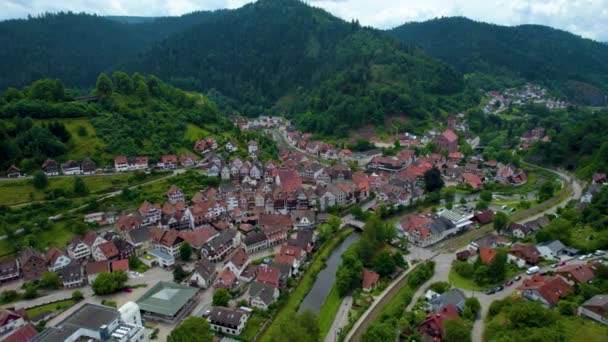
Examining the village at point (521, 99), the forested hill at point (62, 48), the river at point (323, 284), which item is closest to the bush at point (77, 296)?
the river at point (323, 284)

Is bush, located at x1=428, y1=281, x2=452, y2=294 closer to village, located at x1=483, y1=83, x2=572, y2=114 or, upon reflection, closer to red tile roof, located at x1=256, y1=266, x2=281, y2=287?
red tile roof, located at x1=256, y1=266, x2=281, y2=287

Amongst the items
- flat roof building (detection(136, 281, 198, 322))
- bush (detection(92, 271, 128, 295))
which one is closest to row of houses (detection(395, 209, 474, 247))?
flat roof building (detection(136, 281, 198, 322))

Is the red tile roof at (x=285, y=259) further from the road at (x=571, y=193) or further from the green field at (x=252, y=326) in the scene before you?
the road at (x=571, y=193)

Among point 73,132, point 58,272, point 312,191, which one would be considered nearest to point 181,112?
point 73,132

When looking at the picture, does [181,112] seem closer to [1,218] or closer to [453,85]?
[1,218]

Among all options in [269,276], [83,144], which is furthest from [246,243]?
[83,144]

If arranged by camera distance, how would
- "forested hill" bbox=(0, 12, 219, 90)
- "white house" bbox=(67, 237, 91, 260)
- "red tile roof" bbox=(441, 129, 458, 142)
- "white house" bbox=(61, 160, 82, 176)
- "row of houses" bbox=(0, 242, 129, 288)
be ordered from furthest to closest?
"forested hill" bbox=(0, 12, 219, 90)
"red tile roof" bbox=(441, 129, 458, 142)
"white house" bbox=(61, 160, 82, 176)
"white house" bbox=(67, 237, 91, 260)
"row of houses" bbox=(0, 242, 129, 288)

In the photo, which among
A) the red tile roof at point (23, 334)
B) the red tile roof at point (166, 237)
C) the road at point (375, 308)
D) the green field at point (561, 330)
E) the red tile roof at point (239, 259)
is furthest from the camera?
the red tile roof at point (166, 237)
